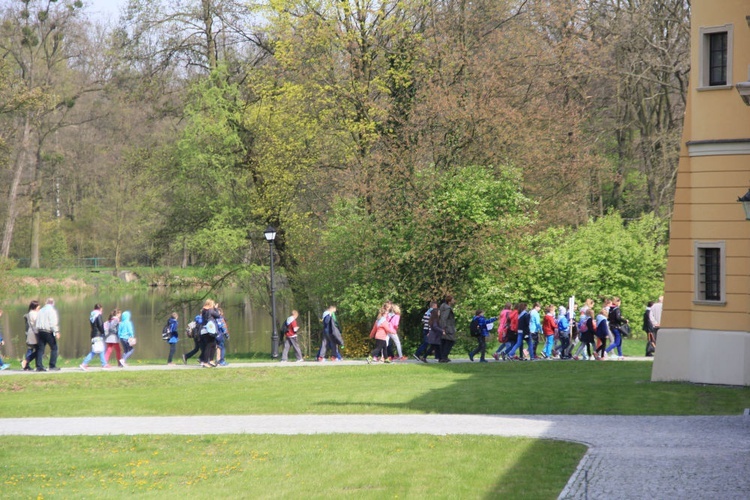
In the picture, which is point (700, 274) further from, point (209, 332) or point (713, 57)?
point (209, 332)

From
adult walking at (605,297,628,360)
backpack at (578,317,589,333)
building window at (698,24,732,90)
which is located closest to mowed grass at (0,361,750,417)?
backpack at (578,317,589,333)

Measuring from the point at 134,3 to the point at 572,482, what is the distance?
111 ft

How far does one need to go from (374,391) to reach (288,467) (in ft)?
27.1

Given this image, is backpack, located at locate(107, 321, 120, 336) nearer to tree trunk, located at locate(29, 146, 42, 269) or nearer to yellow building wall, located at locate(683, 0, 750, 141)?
yellow building wall, located at locate(683, 0, 750, 141)

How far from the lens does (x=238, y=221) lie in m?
39.7

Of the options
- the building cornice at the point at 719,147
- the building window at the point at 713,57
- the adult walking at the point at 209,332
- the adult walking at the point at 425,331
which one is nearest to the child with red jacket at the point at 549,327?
the adult walking at the point at 425,331

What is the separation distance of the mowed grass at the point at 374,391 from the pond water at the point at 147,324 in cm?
730

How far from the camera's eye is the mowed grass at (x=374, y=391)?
18984 millimetres

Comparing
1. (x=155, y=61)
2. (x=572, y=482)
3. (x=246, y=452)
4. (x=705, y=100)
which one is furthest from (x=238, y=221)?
(x=572, y=482)

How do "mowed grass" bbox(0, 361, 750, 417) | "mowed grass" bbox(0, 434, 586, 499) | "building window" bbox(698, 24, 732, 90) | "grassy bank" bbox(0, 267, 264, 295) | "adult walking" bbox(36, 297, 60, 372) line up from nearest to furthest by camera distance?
"mowed grass" bbox(0, 434, 586, 499) < "mowed grass" bbox(0, 361, 750, 417) < "building window" bbox(698, 24, 732, 90) < "adult walking" bbox(36, 297, 60, 372) < "grassy bank" bbox(0, 267, 264, 295)

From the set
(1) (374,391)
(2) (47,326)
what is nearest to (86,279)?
(2) (47,326)

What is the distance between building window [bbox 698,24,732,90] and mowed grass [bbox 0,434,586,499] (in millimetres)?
11039

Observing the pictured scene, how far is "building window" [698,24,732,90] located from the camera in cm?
2238

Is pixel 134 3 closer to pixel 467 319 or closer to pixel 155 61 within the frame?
pixel 155 61
